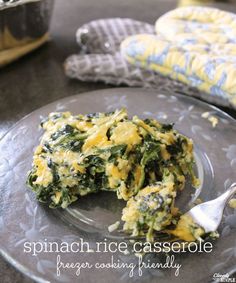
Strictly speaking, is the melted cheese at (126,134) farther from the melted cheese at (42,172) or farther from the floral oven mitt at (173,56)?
the floral oven mitt at (173,56)


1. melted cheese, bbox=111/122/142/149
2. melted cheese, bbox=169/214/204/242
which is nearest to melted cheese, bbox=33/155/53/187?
melted cheese, bbox=111/122/142/149

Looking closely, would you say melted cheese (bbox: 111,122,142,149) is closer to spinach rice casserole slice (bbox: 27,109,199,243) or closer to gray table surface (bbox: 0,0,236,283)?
spinach rice casserole slice (bbox: 27,109,199,243)

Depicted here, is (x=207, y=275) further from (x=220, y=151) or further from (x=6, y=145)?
(x=6, y=145)

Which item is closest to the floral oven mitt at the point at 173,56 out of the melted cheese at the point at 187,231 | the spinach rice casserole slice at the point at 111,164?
the spinach rice casserole slice at the point at 111,164

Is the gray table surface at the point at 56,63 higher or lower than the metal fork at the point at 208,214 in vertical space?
lower

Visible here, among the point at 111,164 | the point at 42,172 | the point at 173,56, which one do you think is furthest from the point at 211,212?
the point at 173,56

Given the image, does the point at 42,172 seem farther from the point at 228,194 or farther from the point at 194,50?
the point at 194,50

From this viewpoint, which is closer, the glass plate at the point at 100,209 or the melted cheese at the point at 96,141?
the glass plate at the point at 100,209
